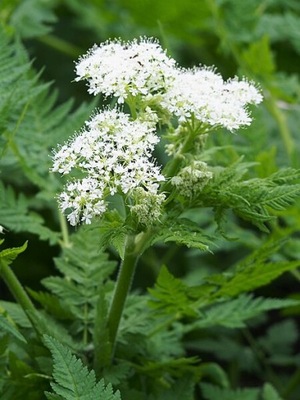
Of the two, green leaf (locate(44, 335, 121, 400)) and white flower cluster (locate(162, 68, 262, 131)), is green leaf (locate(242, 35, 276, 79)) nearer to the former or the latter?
white flower cluster (locate(162, 68, 262, 131))

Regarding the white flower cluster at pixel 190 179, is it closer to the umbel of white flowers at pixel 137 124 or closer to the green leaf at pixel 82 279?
the umbel of white flowers at pixel 137 124

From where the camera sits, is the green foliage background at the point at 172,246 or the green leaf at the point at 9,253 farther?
the green foliage background at the point at 172,246

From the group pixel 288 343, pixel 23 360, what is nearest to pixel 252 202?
pixel 23 360

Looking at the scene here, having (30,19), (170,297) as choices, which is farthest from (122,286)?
(30,19)

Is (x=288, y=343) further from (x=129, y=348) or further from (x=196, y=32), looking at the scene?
(x=196, y=32)

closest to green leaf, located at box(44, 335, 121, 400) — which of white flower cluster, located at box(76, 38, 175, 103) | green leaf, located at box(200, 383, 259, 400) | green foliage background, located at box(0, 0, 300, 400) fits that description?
green foliage background, located at box(0, 0, 300, 400)

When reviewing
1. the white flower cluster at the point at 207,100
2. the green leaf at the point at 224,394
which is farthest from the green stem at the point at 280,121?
the white flower cluster at the point at 207,100

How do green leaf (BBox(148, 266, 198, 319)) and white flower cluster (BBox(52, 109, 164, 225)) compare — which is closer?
white flower cluster (BBox(52, 109, 164, 225))
